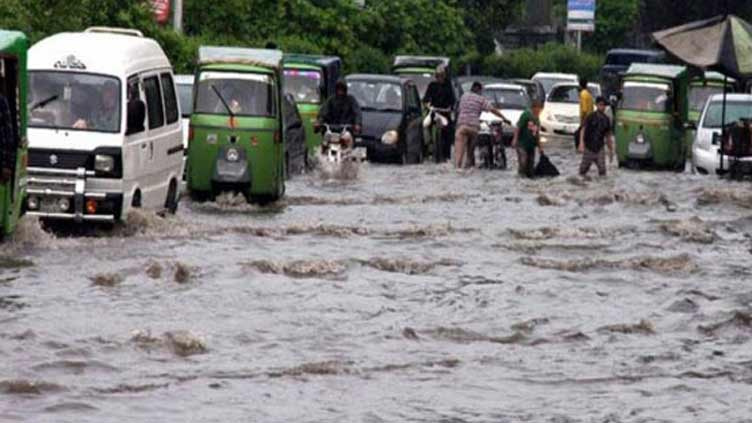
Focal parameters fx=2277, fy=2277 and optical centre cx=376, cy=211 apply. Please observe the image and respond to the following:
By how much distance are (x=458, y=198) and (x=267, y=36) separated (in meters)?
22.4

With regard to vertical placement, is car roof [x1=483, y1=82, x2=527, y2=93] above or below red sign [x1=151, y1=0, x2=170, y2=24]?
below

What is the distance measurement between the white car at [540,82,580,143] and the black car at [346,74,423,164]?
54.0 feet

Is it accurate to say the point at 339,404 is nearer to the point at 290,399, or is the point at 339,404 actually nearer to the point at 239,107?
the point at 290,399

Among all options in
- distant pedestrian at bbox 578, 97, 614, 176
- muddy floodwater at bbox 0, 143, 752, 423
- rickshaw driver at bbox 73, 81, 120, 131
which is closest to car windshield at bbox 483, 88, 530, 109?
distant pedestrian at bbox 578, 97, 614, 176

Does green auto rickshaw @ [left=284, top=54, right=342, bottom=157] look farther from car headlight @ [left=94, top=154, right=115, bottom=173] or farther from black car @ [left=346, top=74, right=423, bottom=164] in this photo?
car headlight @ [left=94, top=154, right=115, bottom=173]

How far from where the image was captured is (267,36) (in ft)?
177

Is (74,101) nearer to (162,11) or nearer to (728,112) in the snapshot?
(728,112)

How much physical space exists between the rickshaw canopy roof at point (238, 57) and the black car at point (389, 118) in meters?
10.9

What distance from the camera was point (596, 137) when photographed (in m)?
37.3

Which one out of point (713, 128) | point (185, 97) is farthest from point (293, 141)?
point (713, 128)

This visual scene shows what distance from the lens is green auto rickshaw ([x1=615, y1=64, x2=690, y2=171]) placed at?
4362cm

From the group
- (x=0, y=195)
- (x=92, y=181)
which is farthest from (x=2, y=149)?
(x=92, y=181)

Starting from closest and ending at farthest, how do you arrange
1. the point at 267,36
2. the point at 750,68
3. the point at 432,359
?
1. the point at 432,359
2. the point at 750,68
3. the point at 267,36

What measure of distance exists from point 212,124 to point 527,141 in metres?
10.1
